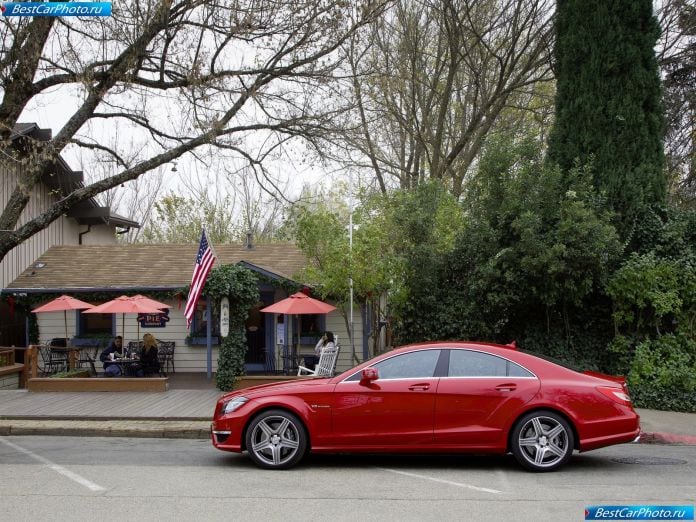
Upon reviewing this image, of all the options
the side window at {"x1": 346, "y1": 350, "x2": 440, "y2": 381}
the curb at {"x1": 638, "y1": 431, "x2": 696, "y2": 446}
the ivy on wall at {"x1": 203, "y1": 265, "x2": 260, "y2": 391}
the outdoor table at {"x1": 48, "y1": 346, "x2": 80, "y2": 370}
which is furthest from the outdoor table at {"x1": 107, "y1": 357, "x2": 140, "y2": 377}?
the curb at {"x1": 638, "y1": 431, "x2": 696, "y2": 446}

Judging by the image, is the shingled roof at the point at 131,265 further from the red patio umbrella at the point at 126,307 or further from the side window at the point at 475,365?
the side window at the point at 475,365

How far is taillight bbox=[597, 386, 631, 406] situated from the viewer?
26.7 ft

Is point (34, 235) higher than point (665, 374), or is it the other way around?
point (34, 235)

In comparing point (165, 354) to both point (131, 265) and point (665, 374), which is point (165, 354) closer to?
point (131, 265)

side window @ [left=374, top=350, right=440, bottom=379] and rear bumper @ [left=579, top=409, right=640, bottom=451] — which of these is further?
side window @ [left=374, top=350, right=440, bottom=379]

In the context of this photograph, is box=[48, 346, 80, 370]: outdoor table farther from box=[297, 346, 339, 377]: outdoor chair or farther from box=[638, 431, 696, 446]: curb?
box=[638, 431, 696, 446]: curb

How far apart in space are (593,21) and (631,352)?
6850 mm

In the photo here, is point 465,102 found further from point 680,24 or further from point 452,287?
point 452,287

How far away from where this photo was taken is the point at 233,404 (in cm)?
845

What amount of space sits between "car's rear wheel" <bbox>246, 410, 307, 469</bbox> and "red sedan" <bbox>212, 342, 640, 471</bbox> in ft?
0.04

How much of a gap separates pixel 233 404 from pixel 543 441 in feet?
11.7

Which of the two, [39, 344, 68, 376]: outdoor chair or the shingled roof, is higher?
the shingled roof

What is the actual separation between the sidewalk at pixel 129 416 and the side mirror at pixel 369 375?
152 inches

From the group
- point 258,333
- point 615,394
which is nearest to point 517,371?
point 615,394
